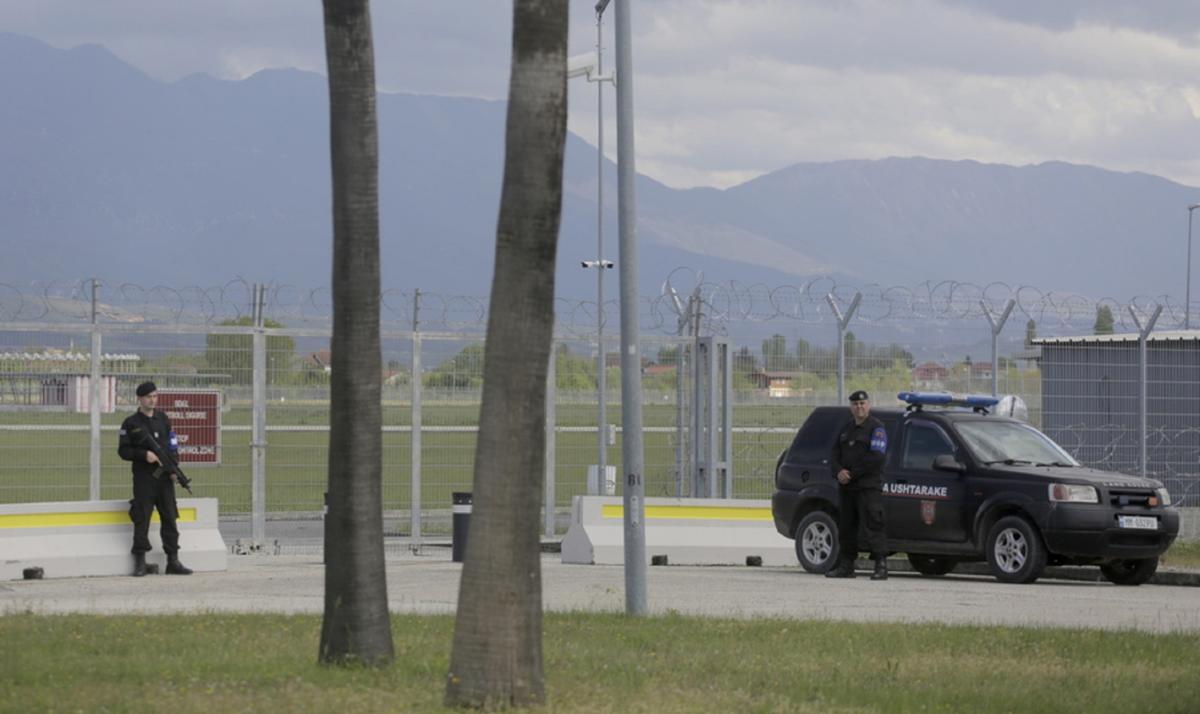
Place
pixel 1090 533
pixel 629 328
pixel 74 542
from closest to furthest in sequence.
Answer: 1. pixel 629 328
2. pixel 1090 533
3. pixel 74 542

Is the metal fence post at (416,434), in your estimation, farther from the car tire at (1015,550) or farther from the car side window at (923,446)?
the car tire at (1015,550)

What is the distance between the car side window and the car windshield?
0.21m

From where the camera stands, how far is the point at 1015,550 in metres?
19.1

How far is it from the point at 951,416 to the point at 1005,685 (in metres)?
9.67

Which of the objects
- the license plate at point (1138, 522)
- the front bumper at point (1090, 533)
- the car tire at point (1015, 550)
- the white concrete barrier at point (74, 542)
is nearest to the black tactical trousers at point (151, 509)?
the white concrete barrier at point (74, 542)

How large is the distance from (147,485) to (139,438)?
0.50 m

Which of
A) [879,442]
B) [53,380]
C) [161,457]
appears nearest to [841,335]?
[879,442]

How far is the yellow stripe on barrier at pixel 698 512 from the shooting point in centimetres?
2183

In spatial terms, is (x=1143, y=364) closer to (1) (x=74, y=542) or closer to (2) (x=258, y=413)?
(2) (x=258, y=413)

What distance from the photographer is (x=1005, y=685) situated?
35.2 ft

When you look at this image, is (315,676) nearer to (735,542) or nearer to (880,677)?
(880,677)

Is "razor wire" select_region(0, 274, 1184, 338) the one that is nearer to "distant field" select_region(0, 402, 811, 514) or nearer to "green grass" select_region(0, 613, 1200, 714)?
"distant field" select_region(0, 402, 811, 514)

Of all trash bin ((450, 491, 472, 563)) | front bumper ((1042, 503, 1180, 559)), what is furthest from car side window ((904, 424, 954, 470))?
trash bin ((450, 491, 472, 563))

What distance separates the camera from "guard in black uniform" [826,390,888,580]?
19062mm
